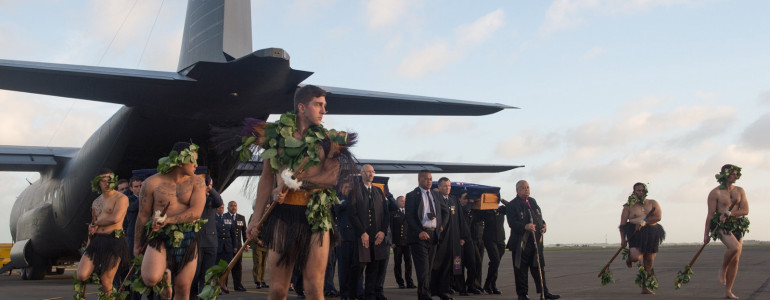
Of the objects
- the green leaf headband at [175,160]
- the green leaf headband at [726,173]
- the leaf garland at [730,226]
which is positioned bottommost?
the leaf garland at [730,226]

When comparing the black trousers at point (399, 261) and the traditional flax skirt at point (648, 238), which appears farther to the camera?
the black trousers at point (399, 261)

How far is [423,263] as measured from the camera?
8688 mm

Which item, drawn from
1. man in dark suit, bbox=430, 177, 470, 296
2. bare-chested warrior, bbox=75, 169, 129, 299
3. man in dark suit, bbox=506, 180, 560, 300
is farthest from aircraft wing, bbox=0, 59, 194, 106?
man in dark suit, bbox=506, 180, 560, 300

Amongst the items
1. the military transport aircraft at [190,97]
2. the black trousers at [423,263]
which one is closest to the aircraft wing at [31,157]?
the military transport aircraft at [190,97]

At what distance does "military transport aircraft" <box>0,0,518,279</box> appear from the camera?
926 cm

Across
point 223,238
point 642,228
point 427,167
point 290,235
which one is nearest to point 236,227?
point 223,238

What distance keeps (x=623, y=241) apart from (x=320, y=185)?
306 inches

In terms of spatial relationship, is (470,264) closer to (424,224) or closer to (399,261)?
(399,261)

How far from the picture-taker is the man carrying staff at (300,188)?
419cm

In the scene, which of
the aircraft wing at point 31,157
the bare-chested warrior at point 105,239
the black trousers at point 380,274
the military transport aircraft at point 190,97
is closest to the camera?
the bare-chested warrior at point 105,239

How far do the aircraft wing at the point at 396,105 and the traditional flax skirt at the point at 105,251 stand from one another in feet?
14.4

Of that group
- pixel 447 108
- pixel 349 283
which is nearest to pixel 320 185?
pixel 349 283

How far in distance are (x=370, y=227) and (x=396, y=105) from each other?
9.28 feet

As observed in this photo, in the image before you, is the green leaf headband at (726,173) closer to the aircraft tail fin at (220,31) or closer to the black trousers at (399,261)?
the black trousers at (399,261)
